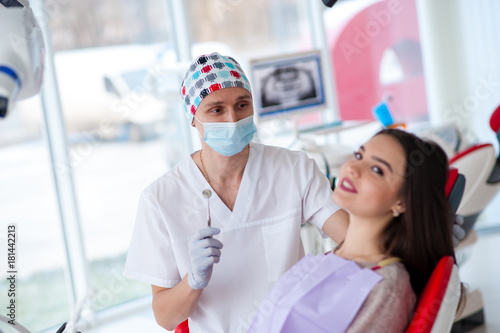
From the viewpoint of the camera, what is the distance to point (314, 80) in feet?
10.3

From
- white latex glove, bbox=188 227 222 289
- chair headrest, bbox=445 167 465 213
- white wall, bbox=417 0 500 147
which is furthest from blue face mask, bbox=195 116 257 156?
white wall, bbox=417 0 500 147

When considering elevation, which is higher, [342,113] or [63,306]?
[342,113]

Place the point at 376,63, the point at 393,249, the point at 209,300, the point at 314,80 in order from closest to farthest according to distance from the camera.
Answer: the point at 393,249, the point at 209,300, the point at 314,80, the point at 376,63

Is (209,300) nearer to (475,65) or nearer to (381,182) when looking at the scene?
(381,182)

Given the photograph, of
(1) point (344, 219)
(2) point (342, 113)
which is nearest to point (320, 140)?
(2) point (342, 113)

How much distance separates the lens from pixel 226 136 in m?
1.53

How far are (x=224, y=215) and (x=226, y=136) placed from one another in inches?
8.4

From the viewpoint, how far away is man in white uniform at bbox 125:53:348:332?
1534mm

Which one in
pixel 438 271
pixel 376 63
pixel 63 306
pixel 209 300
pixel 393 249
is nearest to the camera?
pixel 438 271

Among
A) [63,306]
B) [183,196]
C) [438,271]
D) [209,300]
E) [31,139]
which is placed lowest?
[63,306]

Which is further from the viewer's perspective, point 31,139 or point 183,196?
point 31,139

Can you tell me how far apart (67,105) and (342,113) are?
2066mm

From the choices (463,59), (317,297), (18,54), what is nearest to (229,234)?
(317,297)

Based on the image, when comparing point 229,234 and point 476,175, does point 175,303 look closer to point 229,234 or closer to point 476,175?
point 229,234
